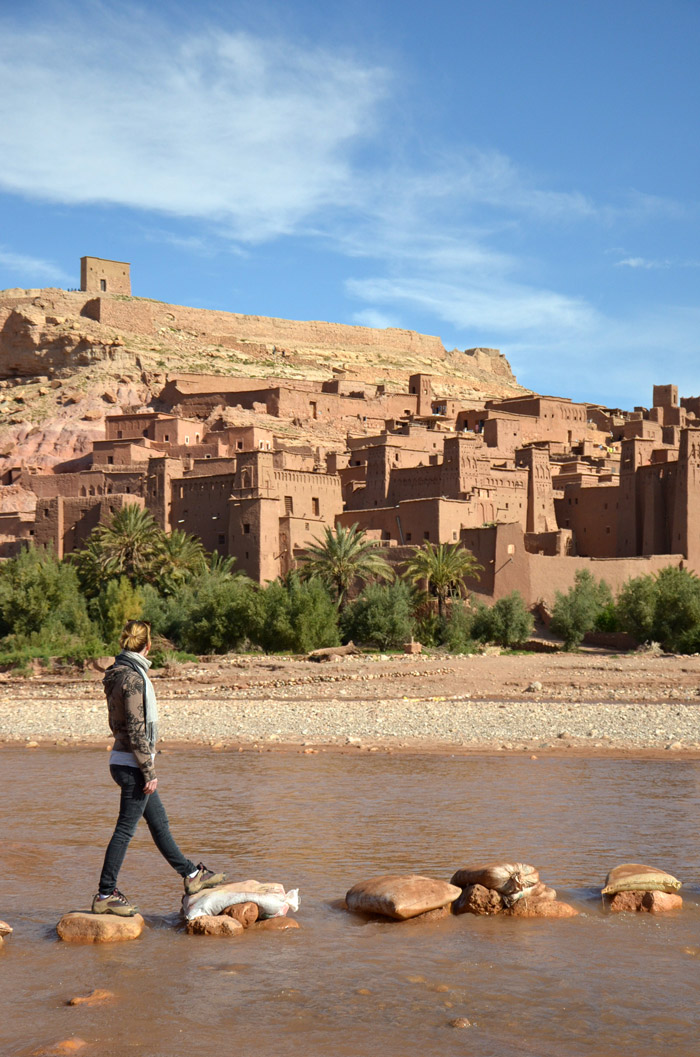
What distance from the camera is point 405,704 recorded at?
939 inches

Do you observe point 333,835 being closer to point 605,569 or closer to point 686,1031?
point 686,1031

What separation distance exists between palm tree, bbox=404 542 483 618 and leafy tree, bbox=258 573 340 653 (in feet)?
9.64

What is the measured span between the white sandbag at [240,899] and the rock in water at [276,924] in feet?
0.14

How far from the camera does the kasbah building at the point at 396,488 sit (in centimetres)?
3866

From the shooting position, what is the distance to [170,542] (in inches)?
1521

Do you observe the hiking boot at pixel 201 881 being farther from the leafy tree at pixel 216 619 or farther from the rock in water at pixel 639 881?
the leafy tree at pixel 216 619

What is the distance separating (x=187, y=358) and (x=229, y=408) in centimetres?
1449

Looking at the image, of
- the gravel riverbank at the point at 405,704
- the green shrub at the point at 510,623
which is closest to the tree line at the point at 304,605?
the green shrub at the point at 510,623

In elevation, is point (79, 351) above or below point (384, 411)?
above

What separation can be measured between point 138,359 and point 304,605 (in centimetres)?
3320

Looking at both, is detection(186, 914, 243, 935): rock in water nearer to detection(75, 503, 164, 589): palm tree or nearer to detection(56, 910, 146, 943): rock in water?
detection(56, 910, 146, 943): rock in water

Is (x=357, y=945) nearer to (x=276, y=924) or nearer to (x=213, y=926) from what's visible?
(x=276, y=924)

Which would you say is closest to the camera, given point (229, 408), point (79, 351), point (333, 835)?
point (333, 835)

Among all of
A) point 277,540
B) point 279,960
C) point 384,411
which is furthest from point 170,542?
point 279,960
